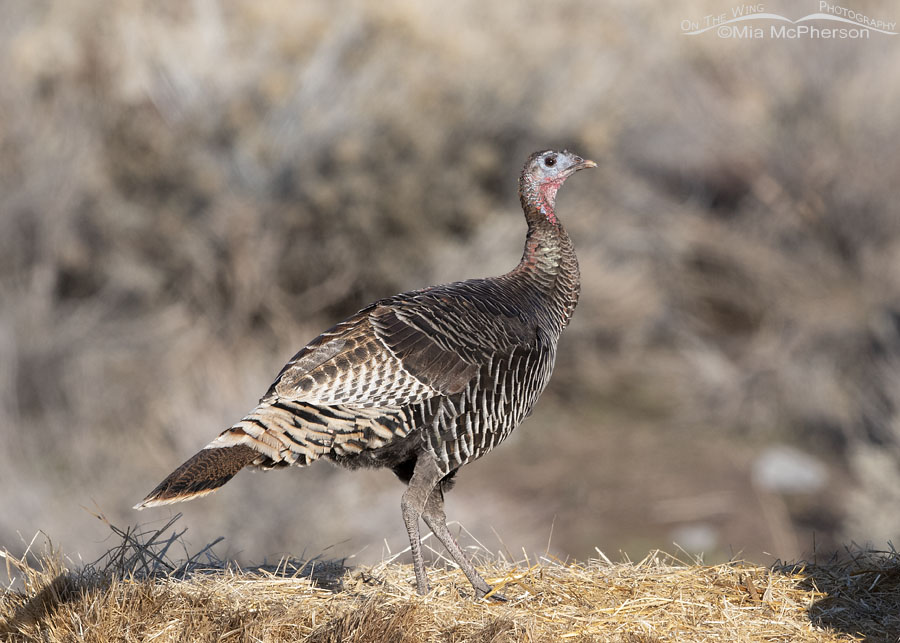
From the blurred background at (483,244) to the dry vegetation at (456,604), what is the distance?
6670mm

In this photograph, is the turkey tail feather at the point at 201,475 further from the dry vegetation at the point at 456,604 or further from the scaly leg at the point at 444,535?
the scaly leg at the point at 444,535

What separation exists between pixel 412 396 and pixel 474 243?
37.7 ft

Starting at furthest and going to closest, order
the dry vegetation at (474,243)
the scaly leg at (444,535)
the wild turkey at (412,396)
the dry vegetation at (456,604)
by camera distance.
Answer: the dry vegetation at (474,243) → the scaly leg at (444,535) → the wild turkey at (412,396) → the dry vegetation at (456,604)

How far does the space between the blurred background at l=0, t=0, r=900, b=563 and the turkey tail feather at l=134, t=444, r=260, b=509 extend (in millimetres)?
7223

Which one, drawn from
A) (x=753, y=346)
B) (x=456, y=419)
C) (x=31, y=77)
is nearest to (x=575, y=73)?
(x=753, y=346)

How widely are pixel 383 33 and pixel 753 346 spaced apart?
25.7 ft

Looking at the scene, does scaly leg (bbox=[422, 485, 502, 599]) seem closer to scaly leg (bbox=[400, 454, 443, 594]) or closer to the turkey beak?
scaly leg (bbox=[400, 454, 443, 594])

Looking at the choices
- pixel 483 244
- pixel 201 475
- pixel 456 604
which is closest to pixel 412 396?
pixel 456 604

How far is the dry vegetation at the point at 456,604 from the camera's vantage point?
12.7ft

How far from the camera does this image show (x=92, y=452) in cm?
1215

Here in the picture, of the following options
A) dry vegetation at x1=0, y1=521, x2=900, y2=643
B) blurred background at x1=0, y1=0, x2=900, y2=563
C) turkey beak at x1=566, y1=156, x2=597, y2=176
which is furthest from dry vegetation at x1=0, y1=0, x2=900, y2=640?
dry vegetation at x1=0, y1=521, x2=900, y2=643

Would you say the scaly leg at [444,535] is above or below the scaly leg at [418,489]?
below

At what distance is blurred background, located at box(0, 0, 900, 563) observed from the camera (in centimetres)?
1302

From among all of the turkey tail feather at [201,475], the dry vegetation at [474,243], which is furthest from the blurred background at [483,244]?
the turkey tail feather at [201,475]
